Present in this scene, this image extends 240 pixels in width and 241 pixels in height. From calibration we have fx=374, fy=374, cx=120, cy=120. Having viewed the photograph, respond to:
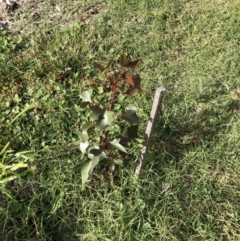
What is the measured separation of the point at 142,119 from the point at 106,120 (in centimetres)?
87

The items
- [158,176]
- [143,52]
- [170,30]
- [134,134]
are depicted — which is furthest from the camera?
[170,30]

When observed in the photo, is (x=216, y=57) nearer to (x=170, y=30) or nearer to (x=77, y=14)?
(x=170, y=30)

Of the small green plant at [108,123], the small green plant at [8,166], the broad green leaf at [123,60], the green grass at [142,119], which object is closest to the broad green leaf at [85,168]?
the small green plant at [108,123]

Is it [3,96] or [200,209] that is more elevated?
[3,96]

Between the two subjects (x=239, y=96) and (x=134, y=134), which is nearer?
(x=134, y=134)

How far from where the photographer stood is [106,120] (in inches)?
78.3

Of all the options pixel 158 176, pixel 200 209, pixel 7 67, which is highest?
pixel 7 67

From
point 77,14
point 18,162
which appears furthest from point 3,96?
point 77,14

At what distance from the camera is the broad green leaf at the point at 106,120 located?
6.48 feet

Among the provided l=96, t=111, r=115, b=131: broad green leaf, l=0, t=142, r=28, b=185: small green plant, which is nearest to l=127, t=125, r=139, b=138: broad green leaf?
l=96, t=111, r=115, b=131: broad green leaf

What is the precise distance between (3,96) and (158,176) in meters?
1.37

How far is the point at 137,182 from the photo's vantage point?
2.43 metres

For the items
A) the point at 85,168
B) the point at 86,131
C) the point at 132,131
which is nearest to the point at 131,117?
the point at 132,131

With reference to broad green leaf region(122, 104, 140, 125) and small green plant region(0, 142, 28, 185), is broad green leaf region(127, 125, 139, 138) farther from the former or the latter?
small green plant region(0, 142, 28, 185)
